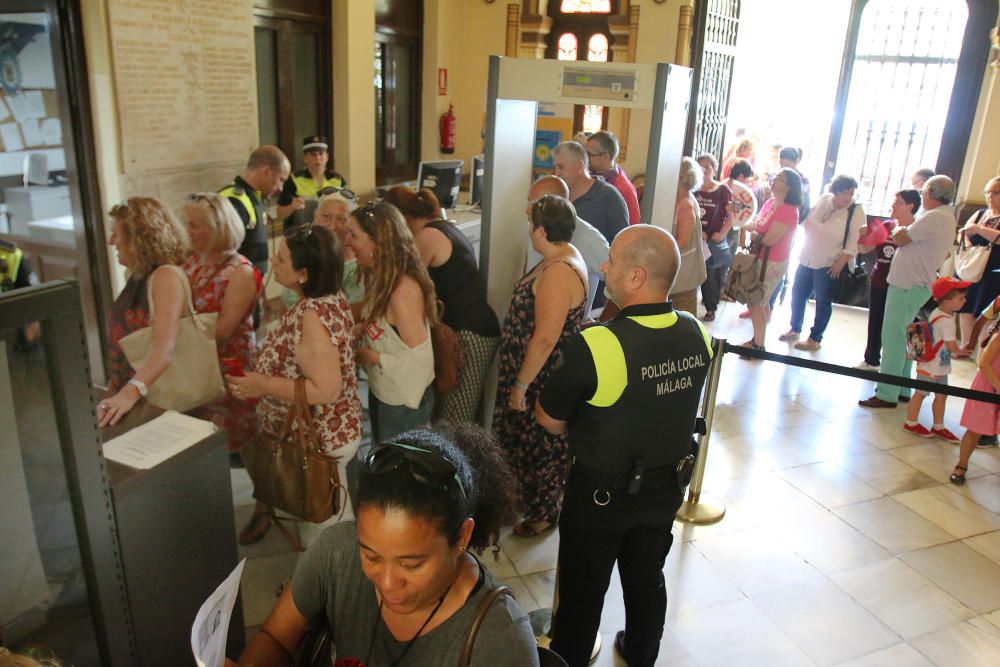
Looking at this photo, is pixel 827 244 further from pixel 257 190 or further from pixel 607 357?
pixel 607 357

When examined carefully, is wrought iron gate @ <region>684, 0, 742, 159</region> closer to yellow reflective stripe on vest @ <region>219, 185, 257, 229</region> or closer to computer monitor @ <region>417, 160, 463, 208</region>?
computer monitor @ <region>417, 160, 463, 208</region>

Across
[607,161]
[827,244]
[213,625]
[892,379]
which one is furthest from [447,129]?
[213,625]

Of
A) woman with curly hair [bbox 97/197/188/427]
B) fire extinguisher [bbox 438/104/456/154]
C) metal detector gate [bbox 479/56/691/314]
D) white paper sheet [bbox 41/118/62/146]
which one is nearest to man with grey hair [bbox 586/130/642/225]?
metal detector gate [bbox 479/56/691/314]

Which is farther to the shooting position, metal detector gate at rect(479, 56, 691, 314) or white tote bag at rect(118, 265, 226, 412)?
metal detector gate at rect(479, 56, 691, 314)

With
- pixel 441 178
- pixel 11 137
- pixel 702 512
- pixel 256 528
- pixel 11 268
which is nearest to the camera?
pixel 11 268

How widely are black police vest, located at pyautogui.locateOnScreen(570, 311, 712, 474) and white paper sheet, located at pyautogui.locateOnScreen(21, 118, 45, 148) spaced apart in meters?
3.60

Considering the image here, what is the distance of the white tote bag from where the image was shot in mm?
2658

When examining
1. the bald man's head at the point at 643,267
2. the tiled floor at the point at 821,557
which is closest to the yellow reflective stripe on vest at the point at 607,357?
the bald man's head at the point at 643,267

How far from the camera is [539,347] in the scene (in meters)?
3.04

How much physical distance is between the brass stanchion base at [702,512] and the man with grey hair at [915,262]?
183 centimetres

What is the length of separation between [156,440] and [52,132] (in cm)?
313

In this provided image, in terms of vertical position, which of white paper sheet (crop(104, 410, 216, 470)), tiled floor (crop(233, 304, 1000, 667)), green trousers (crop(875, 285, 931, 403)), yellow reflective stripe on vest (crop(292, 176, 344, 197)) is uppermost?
yellow reflective stripe on vest (crop(292, 176, 344, 197))

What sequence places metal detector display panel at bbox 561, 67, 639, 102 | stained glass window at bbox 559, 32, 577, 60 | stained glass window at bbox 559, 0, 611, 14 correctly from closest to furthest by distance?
1. metal detector display panel at bbox 561, 67, 639, 102
2. stained glass window at bbox 559, 0, 611, 14
3. stained glass window at bbox 559, 32, 577, 60

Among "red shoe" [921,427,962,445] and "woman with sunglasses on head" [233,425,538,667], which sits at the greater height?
"woman with sunglasses on head" [233,425,538,667]
